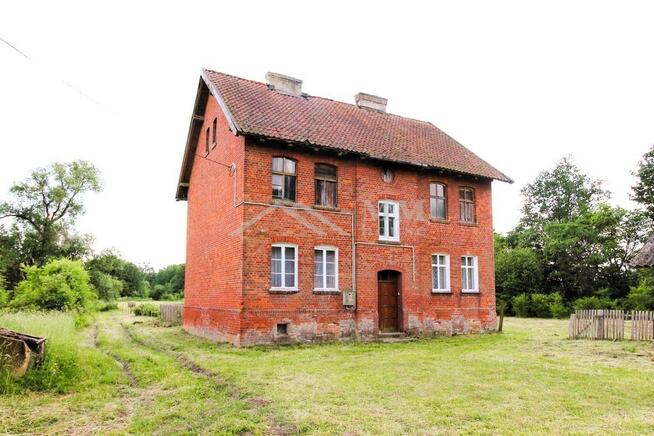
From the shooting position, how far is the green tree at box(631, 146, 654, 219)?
3481 centimetres

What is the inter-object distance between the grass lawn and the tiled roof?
7456mm

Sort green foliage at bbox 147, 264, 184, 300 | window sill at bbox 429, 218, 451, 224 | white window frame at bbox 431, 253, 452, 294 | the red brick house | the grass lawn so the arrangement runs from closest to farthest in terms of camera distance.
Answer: the grass lawn → the red brick house → white window frame at bbox 431, 253, 452, 294 → window sill at bbox 429, 218, 451, 224 → green foliage at bbox 147, 264, 184, 300

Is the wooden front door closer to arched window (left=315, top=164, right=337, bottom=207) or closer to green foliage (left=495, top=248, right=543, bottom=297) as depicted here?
arched window (left=315, top=164, right=337, bottom=207)

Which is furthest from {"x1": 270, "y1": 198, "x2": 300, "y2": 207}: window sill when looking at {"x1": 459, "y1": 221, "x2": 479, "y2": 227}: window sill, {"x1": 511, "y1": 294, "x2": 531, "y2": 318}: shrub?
{"x1": 511, "y1": 294, "x2": 531, "y2": 318}: shrub

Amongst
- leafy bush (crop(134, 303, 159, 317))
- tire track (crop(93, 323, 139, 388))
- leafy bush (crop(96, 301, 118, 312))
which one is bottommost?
leafy bush (crop(96, 301, 118, 312))

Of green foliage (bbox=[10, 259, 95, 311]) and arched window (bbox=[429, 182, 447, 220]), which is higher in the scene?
arched window (bbox=[429, 182, 447, 220])

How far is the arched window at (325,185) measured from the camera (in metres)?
17.9

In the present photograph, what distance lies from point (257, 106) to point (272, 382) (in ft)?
37.3

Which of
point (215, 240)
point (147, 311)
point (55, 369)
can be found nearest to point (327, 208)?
point (215, 240)

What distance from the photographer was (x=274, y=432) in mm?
6695

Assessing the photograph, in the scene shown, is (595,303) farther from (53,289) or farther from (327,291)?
(53,289)

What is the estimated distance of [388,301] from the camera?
1891 centimetres

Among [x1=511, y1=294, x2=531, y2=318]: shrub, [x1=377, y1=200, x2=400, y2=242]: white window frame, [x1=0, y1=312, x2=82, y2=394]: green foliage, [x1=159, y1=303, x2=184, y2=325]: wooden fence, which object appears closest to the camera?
[x1=0, y1=312, x2=82, y2=394]: green foliage

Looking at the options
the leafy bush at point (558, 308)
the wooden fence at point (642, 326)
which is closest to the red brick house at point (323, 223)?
the wooden fence at point (642, 326)
